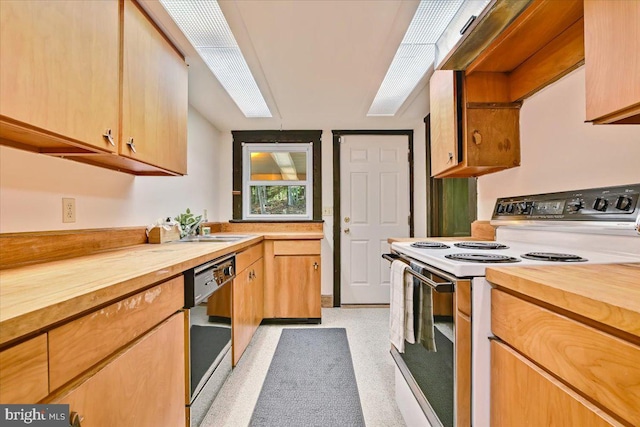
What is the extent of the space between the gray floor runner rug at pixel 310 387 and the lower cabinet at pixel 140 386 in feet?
1.94

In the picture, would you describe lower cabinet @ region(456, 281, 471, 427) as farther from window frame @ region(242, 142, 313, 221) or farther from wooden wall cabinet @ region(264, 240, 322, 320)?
window frame @ region(242, 142, 313, 221)

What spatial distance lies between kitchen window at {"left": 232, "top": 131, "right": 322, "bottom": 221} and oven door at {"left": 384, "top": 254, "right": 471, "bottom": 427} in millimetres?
2347

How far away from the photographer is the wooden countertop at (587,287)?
1.77 feet

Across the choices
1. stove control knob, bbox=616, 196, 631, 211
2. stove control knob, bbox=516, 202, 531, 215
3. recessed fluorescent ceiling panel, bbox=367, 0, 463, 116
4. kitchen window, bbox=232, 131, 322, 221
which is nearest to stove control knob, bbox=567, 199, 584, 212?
stove control knob, bbox=616, 196, 631, 211

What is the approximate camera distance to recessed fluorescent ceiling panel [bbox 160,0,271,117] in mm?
1439

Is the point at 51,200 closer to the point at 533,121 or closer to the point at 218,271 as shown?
the point at 218,271

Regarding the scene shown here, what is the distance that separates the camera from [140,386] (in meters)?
0.92

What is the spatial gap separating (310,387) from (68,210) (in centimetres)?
163

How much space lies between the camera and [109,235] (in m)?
1.61

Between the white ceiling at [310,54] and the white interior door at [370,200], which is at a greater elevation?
the white ceiling at [310,54]

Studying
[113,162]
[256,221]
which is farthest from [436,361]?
[256,221]

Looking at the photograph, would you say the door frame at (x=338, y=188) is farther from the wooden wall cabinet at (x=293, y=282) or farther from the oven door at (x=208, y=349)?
the oven door at (x=208, y=349)

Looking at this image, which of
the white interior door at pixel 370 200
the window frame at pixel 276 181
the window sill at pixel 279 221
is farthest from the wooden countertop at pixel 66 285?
the white interior door at pixel 370 200

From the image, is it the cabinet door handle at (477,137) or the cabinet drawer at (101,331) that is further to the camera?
the cabinet door handle at (477,137)
